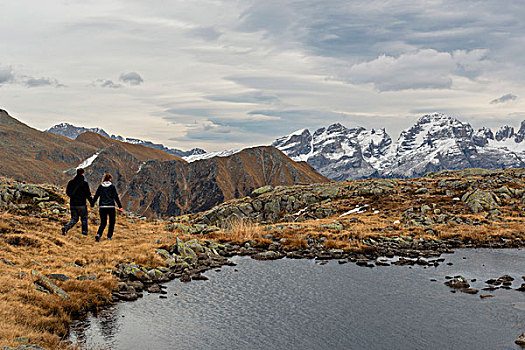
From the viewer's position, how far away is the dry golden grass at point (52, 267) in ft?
50.3

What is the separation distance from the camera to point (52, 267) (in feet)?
72.3

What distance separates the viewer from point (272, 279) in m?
28.5

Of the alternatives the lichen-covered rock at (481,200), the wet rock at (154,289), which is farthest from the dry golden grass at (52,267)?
the lichen-covered rock at (481,200)

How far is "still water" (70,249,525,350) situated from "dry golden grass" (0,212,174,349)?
1.30 meters

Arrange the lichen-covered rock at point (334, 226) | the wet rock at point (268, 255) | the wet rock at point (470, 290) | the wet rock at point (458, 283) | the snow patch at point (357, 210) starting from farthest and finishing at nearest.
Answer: the snow patch at point (357, 210), the lichen-covered rock at point (334, 226), the wet rock at point (268, 255), the wet rock at point (458, 283), the wet rock at point (470, 290)

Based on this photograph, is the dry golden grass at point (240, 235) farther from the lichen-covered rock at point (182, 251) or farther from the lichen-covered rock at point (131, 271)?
the lichen-covered rock at point (131, 271)

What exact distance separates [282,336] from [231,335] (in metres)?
2.35

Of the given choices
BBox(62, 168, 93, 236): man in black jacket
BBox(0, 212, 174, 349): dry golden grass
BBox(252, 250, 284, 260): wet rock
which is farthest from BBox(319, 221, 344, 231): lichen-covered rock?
BBox(62, 168, 93, 236): man in black jacket

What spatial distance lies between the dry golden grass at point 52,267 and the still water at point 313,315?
4.28 feet

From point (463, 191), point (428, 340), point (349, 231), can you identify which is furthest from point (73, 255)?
point (463, 191)

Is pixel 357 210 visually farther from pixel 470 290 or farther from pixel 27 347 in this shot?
pixel 27 347

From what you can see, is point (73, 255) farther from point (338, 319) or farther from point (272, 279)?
point (338, 319)

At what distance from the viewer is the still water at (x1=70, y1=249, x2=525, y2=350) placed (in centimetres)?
1719

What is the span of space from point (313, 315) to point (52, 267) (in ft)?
48.6
